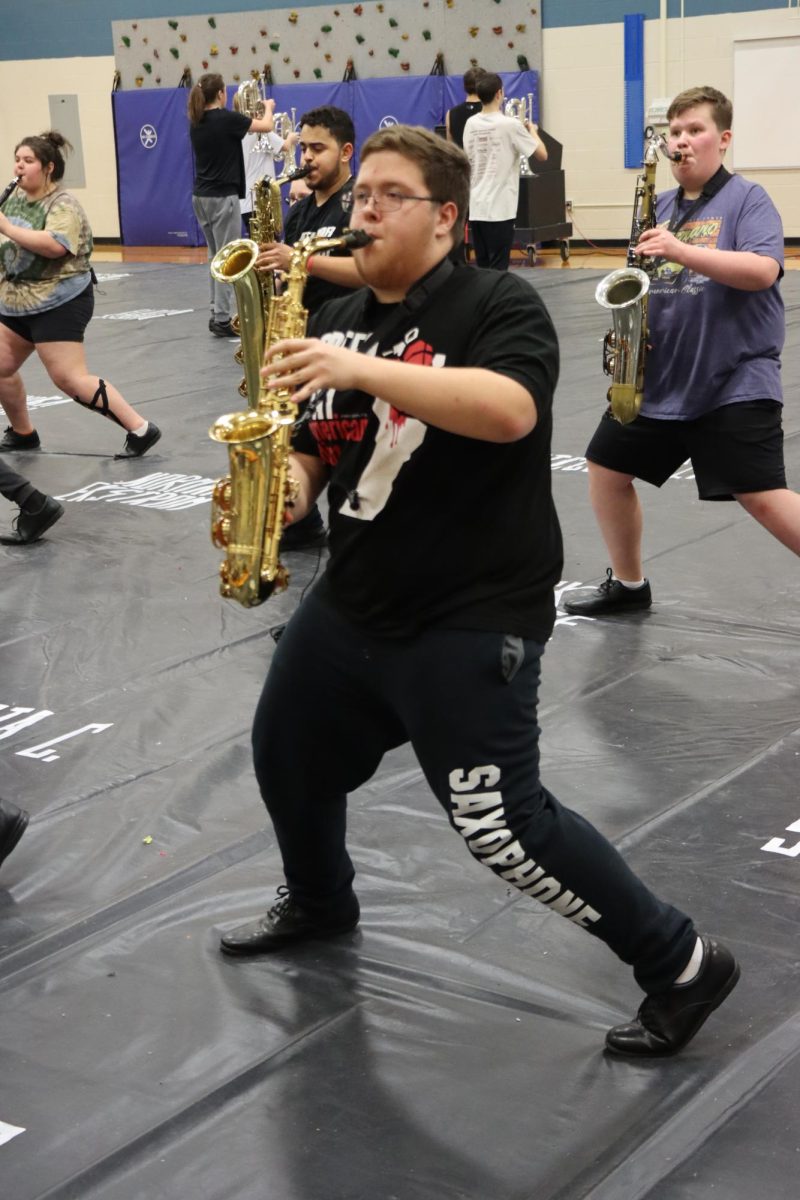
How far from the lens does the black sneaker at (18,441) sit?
819cm

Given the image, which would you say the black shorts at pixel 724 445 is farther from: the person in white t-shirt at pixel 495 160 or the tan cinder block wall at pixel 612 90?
the tan cinder block wall at pixel 612 90

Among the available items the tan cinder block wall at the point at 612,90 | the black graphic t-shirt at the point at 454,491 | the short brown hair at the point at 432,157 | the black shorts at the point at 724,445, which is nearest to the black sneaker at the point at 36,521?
the black shorts at the point at 724,445

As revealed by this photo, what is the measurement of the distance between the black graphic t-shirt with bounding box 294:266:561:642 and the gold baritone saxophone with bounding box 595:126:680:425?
2.09 m

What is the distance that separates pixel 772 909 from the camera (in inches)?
124

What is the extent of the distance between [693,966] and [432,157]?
1.48 metres

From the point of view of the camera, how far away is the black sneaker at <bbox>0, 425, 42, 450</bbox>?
819 cm

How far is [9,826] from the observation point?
3408 mm

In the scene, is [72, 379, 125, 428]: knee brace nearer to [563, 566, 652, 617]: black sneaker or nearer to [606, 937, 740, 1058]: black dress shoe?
[563, 566, 652, 617]: black sneaker

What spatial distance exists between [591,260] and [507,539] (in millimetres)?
14540

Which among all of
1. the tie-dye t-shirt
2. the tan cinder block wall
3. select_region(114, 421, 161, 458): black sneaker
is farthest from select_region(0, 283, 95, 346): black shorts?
the tan cinder block wall

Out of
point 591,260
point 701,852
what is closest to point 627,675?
point 701,852

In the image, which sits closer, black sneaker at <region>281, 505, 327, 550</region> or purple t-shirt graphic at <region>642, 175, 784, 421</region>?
purple t-shirt graphic at <region>642, 175, 784, 421</region>

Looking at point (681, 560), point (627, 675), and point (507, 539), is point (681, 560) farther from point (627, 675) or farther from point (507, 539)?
point (507, 539)

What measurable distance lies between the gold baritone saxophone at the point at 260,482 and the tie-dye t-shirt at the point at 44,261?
4.61 m
